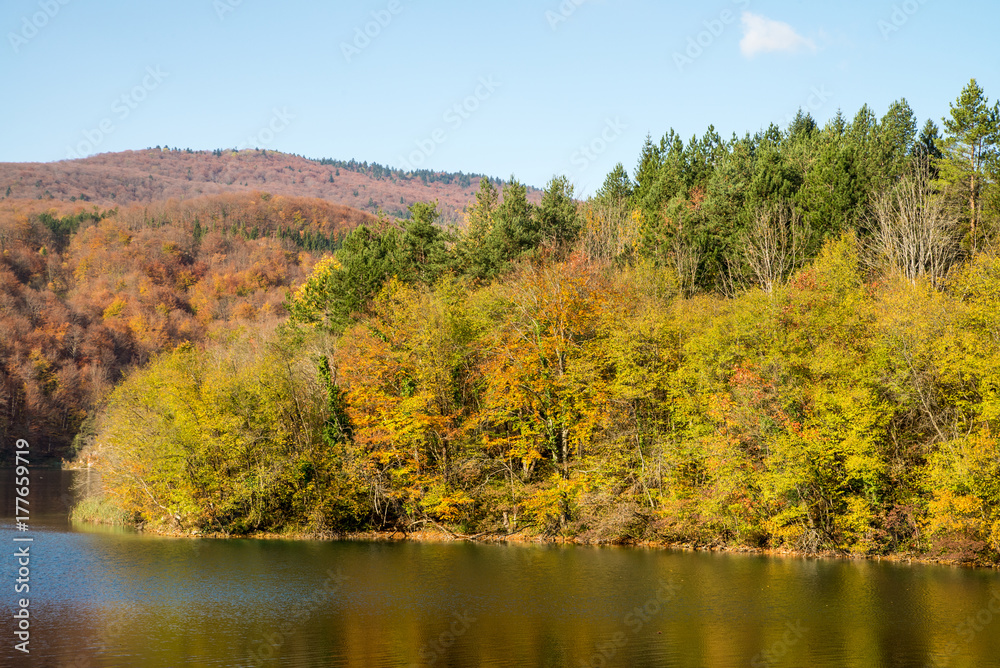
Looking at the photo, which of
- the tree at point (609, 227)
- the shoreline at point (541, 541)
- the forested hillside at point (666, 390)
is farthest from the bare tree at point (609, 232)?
the shoreline at point (541, 541)

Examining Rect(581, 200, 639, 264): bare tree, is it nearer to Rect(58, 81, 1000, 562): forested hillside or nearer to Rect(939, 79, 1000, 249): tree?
Rect(58, 81, 1000, 562): forested hillside

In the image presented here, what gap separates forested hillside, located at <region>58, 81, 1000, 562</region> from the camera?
34125 mm

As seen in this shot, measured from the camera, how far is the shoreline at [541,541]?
3406 centimetres

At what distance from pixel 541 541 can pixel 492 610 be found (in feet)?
53.4

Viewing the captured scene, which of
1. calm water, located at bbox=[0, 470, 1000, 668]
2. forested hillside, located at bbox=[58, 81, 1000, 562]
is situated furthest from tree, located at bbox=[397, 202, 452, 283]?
calm water, located at bbox=[0, 470, 1000, 668]

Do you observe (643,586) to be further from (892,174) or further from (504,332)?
(892,174)

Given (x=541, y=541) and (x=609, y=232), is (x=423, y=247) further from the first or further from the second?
(x=541, y=541)

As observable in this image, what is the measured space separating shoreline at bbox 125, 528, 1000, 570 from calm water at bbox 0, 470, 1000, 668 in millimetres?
1748

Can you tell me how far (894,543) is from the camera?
3450cm

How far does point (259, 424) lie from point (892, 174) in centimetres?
4018

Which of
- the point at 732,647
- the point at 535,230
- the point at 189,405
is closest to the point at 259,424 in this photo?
the point at 189,405

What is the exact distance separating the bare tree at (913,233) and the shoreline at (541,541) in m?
13.9

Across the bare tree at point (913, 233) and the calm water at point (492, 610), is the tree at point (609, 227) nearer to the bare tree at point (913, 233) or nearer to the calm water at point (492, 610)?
the bare tree at point (913, 233)

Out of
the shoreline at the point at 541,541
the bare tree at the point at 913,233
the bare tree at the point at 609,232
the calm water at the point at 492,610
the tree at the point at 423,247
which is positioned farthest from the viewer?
the bare tree at the point at 609,232
